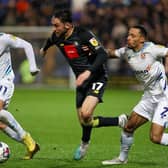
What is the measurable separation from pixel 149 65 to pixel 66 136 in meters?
3.45

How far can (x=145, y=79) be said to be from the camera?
898cm

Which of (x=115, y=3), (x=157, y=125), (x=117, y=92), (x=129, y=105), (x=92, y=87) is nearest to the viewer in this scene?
(x=157, y=125)

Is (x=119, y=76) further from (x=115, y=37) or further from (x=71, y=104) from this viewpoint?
(x=71, y=104)

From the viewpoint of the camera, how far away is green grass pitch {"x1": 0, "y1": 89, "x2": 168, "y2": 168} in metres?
9.09

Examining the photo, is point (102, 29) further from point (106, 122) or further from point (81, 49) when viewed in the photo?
point (81, 49)

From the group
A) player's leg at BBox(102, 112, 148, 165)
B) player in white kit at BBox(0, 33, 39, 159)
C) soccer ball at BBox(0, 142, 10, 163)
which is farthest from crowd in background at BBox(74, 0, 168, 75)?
soccer ball at BBox(0, 142, 10, 163)

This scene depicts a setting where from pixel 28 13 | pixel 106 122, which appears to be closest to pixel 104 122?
pixel 106 122

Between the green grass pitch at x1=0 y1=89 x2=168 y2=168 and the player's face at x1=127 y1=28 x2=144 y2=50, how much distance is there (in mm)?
1507

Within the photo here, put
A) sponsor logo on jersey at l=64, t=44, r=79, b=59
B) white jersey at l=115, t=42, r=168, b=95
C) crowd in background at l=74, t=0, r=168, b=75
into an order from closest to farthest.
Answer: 1. white jersey at l=115, t=42, r=168, b=95
2. sponsor logo on jersey at l=64, t=44, r=79, b=59
3. crowd in background at l=74, t=0, r=168, b=75

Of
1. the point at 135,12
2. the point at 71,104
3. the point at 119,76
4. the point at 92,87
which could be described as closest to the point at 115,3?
the point at 135,12

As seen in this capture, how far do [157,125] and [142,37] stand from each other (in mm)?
1125

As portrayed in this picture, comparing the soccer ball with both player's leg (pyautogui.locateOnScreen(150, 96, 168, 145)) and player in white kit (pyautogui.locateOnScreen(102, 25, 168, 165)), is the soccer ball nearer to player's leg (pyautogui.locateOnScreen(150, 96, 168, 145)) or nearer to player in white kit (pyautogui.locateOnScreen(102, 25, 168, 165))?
player in white kit (pyautogui.locateOnScreen(102, 25, 168, 165))

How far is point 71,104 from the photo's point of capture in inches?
696

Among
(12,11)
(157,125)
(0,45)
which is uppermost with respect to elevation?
(0,45)
